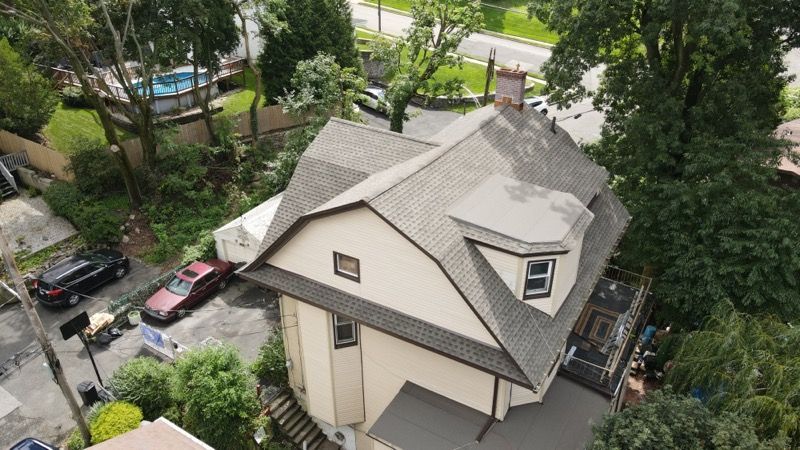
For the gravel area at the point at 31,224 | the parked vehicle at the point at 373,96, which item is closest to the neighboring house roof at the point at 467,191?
the gravel area at the point at 31,224

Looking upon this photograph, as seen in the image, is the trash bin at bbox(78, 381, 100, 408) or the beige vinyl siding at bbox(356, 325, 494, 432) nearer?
the beige vinyl siding at bbox(356, 325, 494, 432)

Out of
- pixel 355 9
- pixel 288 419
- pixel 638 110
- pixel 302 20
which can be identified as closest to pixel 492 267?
pixel 288 419

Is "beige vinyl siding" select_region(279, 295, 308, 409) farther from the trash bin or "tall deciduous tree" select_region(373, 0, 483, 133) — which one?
"tall deciduous tree" select_region(373, 0, 483, 133)

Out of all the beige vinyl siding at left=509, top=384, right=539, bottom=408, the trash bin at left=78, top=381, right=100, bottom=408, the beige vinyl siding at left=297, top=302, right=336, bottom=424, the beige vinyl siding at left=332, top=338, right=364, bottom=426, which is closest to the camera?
the beige vinyl siding at left=509, top=384, right=539, bottom=408

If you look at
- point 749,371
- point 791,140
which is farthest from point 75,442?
point 791,140

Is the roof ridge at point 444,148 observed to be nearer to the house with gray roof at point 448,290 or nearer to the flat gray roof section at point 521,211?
the house with gray roof at point 448,290

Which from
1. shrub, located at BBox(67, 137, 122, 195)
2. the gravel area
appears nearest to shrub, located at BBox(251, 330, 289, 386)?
the gravel area
